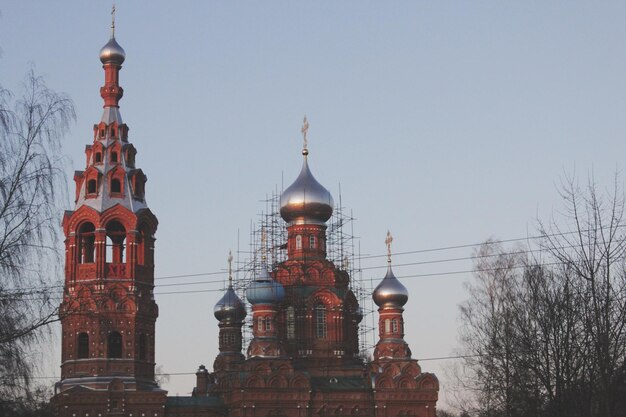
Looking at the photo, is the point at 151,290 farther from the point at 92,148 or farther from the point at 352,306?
the point at 352,306

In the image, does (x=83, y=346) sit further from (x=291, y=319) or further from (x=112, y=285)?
(x=291, y=319)

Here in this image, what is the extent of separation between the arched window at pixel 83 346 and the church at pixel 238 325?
0.04 m

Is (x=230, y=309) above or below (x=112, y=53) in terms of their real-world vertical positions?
below

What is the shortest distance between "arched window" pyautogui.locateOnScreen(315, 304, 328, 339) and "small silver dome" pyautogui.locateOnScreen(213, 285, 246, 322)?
5.45 m

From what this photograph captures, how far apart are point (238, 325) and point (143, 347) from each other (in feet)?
33.4

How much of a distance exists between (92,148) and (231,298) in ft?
39.2

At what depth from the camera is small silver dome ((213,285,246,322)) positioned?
5238cm

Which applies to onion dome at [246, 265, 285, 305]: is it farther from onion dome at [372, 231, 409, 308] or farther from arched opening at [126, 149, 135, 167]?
arched opening at [126, 149, 135, 167]

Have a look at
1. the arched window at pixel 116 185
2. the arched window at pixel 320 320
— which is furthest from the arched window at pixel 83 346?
the arched window at pixel 320 320

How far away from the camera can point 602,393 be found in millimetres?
18953

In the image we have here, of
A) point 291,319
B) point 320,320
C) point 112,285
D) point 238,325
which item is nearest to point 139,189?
point 112,285

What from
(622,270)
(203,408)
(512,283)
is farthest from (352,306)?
(622,270)

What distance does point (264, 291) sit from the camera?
46.0 metres

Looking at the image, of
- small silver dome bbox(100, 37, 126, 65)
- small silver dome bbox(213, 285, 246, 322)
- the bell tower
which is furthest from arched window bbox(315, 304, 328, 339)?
small silver dome bbox(100, 37, 126, 65)
